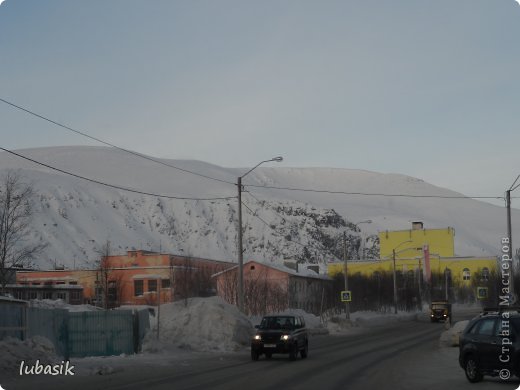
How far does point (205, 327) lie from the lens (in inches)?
1400

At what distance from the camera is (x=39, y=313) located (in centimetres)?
2673

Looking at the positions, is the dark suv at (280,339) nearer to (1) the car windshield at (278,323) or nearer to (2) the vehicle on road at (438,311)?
(1) the car windshield at (278,323)

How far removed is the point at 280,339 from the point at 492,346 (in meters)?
11.7

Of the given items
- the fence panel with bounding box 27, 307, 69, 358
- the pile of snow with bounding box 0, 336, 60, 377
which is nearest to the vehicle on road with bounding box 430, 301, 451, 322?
the fence panel with bounding box 27, 307, 69, 358

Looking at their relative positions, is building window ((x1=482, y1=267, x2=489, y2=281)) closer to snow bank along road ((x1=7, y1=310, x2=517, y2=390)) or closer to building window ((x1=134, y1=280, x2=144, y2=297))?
building window ((x1=134, y1=280, x2=144, y2=297))

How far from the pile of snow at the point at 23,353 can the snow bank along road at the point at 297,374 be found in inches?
46.4

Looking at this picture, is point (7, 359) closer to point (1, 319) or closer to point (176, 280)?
point (1, 319)

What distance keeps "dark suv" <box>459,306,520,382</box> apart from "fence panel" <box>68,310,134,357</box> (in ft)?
49.9

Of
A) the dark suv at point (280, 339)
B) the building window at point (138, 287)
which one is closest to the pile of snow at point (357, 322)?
the dark suv at point (280, 339)

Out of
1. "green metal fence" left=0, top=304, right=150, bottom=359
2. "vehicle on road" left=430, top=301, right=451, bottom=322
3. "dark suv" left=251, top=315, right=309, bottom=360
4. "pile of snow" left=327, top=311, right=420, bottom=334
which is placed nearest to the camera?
"green metal fence" left=0, top=304, right=150, bottom=359

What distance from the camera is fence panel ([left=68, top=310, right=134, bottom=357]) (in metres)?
Answer: 28.8

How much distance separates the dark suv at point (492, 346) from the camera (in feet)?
56.6

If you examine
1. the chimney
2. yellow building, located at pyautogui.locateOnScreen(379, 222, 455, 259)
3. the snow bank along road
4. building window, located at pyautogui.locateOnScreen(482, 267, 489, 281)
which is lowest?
the snow bank along road

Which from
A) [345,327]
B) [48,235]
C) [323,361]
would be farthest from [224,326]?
[48,235]
